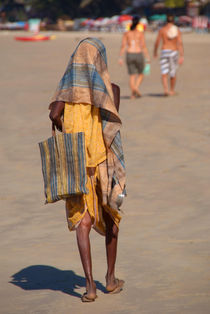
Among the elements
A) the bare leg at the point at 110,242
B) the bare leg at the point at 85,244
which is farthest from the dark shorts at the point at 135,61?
the bare leg at the point at 85,244

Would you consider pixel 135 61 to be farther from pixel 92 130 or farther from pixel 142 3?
pixel 142 3

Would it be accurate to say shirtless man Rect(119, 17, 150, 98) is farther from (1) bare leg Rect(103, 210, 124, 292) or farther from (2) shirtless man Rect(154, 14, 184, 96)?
(1) bare leg Rect(103, 210, 124, 292)

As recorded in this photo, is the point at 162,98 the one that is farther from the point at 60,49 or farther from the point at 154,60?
the point at 60,49

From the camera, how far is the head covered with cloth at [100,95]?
4.57 metres

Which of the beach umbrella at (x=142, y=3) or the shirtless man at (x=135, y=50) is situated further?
the beach umbrella at (x=142, y=3)

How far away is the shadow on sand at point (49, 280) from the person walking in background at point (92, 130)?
1.36 feet

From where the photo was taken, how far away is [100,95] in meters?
4.57

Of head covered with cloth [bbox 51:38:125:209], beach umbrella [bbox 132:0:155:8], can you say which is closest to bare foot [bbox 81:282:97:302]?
head covered with cloth [bbox 51:38:125:209]

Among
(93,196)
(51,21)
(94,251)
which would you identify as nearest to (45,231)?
(94,251)

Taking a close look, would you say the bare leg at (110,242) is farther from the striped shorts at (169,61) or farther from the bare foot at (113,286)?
the striped shorts at (169,61)

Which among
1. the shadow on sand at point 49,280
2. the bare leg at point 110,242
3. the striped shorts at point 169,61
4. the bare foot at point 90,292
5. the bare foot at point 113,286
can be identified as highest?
the bare leg at point 110,242

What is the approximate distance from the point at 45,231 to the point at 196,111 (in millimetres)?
7505

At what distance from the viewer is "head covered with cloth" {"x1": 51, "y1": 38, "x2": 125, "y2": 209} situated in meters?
4.57

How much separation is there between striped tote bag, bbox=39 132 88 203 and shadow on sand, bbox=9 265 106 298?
733 mm
